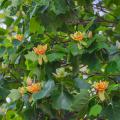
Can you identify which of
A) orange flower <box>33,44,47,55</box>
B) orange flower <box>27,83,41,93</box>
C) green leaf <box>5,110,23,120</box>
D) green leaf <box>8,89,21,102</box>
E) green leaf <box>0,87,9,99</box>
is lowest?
green leaf <box>5,110,23,120</box>

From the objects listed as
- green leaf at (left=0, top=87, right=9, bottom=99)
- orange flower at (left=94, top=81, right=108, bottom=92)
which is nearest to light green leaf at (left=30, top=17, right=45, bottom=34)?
green leaf at (left=0, top=87, right=9, bottom=99)

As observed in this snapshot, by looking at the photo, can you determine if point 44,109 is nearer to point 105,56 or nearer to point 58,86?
point 58,86

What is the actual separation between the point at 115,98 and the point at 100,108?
11 cm

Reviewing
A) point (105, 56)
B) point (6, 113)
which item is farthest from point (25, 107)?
point (105, 56)

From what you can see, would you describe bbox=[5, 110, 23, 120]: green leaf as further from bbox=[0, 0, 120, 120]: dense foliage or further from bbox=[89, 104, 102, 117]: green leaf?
bbox=[89, 104, 102, 117]: green leaf

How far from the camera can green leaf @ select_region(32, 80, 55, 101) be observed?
1.52 m

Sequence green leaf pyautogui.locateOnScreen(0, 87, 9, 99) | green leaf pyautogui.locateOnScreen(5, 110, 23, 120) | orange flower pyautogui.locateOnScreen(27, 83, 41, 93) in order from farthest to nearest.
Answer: green leaf pyautogui.locateOnScreen(0, 87, 9, 99) < green leaf pyautogui.locateOnScreen(5, 110, 23, 120) < orange flower pyautogui.locateOnScreen(27, 83, 41, 93)

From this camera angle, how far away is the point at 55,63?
173 centimetres

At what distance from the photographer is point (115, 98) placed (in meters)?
1.58

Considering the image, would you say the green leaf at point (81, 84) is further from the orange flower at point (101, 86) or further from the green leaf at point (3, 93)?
the green leaf at point (3, 93)

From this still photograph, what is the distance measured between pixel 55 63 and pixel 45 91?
23 cm

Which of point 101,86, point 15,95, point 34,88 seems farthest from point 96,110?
point 15,95

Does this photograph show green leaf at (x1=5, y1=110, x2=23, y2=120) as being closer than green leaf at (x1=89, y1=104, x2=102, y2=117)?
No

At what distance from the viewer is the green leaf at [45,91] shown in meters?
1.52
